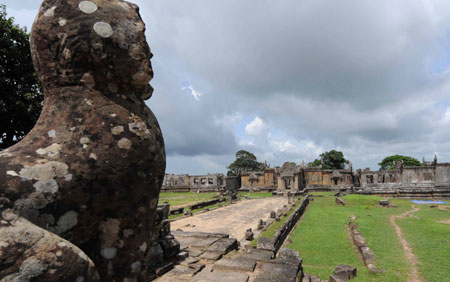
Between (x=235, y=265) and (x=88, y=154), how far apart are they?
186 inches

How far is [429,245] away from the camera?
822 cm

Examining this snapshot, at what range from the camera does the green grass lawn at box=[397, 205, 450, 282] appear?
19.9 ft

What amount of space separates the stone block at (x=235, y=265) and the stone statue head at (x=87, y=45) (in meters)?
4.62

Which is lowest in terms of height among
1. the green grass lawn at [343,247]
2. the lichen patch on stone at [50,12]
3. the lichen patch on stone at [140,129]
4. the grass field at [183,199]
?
the grass field at [183,199]

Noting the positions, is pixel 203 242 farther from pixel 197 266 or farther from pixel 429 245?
pixel 429 245

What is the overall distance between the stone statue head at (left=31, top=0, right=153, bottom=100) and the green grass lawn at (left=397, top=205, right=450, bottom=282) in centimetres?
733

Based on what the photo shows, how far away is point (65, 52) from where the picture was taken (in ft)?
4.91

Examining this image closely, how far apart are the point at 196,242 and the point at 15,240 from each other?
676 centimetres

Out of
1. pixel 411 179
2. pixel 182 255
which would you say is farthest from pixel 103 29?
pixel 411 179

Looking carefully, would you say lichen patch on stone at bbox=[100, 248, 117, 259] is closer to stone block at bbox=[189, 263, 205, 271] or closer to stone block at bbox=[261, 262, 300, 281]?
stone block at bbox=[261, 262, 300, 281]

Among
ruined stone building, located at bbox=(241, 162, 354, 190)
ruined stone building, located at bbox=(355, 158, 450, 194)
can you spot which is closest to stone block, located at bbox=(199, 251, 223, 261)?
ruined stone building, located at bbox=(355, 158, 450, 194)

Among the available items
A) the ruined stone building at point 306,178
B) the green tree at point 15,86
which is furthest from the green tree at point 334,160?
the green tree at point 15,86

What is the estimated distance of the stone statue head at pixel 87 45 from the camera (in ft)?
4.87

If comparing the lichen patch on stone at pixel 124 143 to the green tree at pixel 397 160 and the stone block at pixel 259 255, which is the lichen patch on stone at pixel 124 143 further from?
the green tree at pixel 397 160
